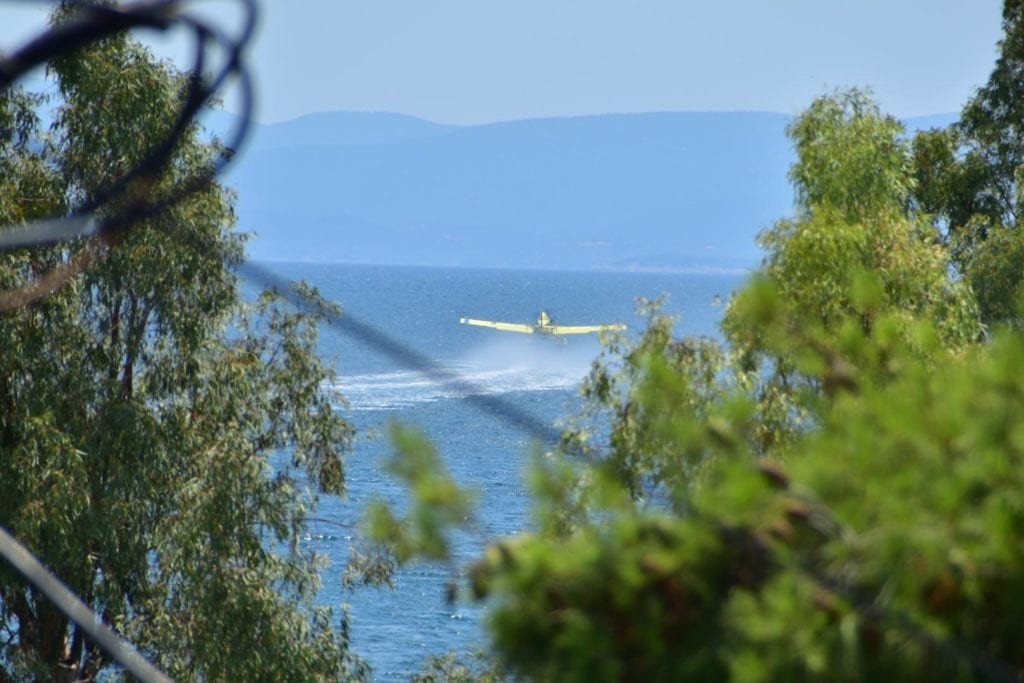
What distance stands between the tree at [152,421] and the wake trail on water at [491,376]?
31.4m

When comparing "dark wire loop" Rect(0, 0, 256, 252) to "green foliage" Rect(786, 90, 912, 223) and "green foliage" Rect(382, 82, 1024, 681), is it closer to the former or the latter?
"green foliage" Rect(382, 82, 1024, 681)

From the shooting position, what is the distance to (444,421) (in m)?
55.0

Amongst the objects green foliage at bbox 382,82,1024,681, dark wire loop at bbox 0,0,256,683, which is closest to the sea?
green foliage at bbox 382,82,1024,681

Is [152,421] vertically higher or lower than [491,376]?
higher

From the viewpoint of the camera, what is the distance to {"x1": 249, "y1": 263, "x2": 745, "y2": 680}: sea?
30.5 ft

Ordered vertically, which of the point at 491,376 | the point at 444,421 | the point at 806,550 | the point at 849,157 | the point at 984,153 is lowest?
the point at 444,421

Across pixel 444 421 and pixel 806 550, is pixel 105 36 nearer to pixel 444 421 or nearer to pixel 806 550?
pixel 806 550

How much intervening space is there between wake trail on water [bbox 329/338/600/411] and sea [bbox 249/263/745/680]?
0.30 ft

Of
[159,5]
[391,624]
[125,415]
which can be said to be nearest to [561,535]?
[159,5]

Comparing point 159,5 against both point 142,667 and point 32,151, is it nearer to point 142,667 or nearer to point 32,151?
point 142,667

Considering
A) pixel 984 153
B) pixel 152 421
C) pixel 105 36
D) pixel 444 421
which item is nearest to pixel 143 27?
pixel 105 36

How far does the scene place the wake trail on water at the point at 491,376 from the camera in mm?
52844

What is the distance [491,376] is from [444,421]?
7729mm

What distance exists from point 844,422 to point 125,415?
35.0 ft
